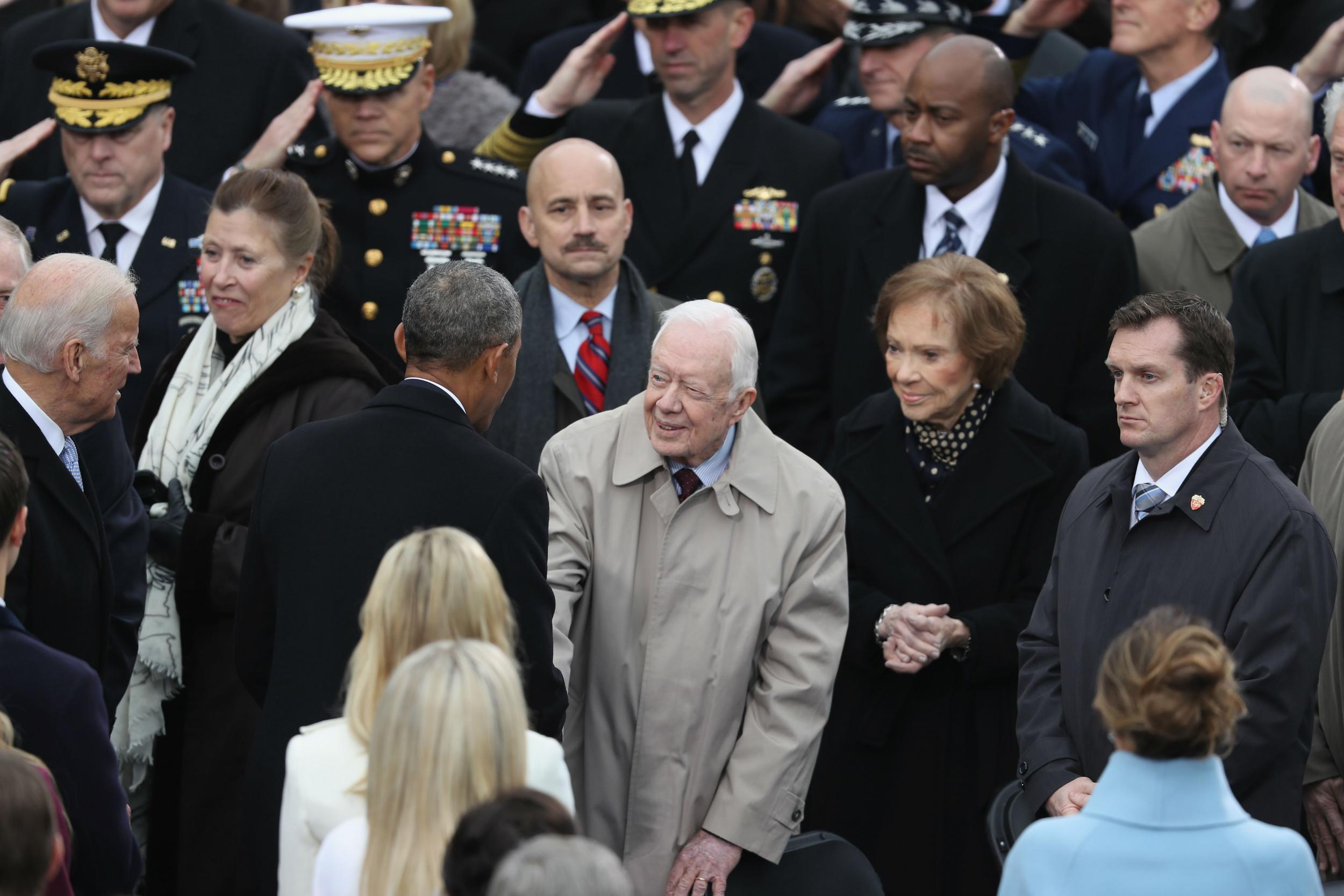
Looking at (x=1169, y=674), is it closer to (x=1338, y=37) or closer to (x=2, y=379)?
(x=2, y=379)

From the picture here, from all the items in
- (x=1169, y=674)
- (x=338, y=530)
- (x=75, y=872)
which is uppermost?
(x=1169, y=674)

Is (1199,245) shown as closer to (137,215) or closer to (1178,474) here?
(1178,474)

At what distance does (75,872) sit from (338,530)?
Result: 0.85m

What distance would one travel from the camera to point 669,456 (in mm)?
4387

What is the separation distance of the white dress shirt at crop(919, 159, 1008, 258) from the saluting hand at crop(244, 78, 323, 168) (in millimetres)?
2258

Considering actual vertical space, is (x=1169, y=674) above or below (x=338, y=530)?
above

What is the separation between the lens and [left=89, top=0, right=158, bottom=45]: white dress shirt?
6.77 metres

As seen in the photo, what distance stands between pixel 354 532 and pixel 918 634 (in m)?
1.78

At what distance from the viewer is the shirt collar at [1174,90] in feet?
21.9

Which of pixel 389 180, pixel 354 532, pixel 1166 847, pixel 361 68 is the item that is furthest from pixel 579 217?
pixel 1166 847

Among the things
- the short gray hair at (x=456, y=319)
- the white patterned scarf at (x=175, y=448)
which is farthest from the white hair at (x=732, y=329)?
the white patterned scarf at (x=175, y=448)

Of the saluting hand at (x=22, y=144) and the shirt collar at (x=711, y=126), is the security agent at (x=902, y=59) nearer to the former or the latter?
the shirt collar at (x=711, y=126)

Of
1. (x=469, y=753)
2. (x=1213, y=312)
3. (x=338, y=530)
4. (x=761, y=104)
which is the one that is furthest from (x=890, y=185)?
(x=469, y=753)

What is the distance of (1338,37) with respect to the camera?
6.69 metres
